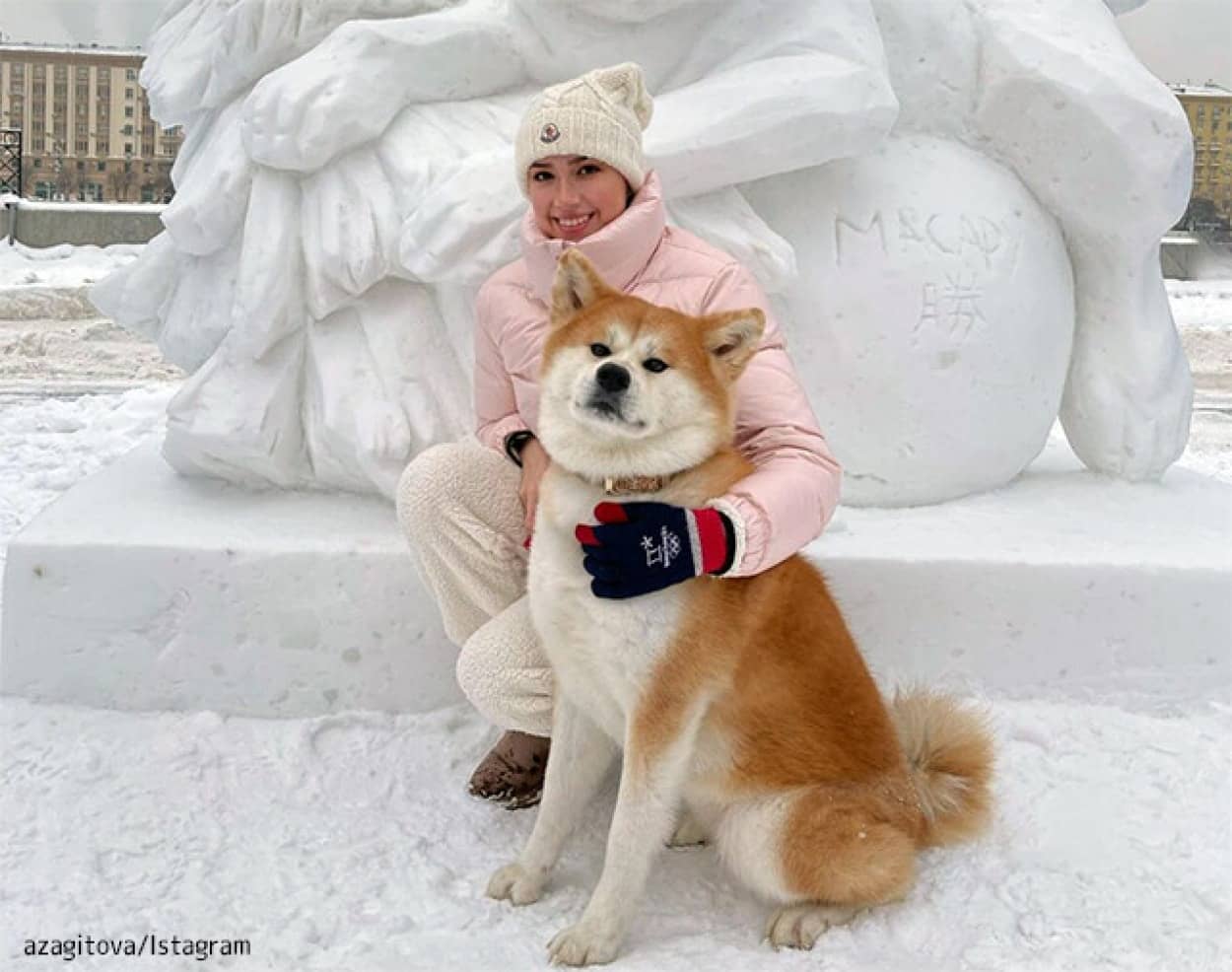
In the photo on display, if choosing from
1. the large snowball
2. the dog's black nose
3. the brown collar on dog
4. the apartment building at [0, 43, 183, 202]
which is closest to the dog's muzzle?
the dog's black nose

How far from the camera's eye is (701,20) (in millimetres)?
2744

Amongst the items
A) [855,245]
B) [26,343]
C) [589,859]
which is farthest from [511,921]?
[26,343]

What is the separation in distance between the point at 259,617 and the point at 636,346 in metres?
1.17

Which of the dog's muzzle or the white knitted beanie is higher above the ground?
the white knitted beanie

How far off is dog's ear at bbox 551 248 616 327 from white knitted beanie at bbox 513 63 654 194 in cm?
31

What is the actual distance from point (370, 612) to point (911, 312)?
1.31 metres

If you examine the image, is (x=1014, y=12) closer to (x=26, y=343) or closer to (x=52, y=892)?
(x=52, y=892)

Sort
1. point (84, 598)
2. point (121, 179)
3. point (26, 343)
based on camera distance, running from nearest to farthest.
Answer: point (84, 598) < point (26, 343) < point (121, 179)

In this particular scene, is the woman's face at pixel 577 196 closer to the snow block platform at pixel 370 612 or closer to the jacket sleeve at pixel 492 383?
the jacket sleeve at pixel 492 383

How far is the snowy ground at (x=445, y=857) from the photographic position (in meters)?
1.84

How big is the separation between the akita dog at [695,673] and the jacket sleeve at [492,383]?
1.29ft

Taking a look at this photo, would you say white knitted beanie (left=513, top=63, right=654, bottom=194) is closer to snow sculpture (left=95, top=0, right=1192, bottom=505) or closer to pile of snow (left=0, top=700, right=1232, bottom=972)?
snow sculpture (left=95, top=0, right=1192, bottom=505)

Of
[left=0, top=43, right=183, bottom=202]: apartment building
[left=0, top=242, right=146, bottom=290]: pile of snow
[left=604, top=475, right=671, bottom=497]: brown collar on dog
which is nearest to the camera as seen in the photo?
[left=604, top=475, right=671, bottom=497]: brown collar on dog

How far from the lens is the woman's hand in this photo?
211cm
